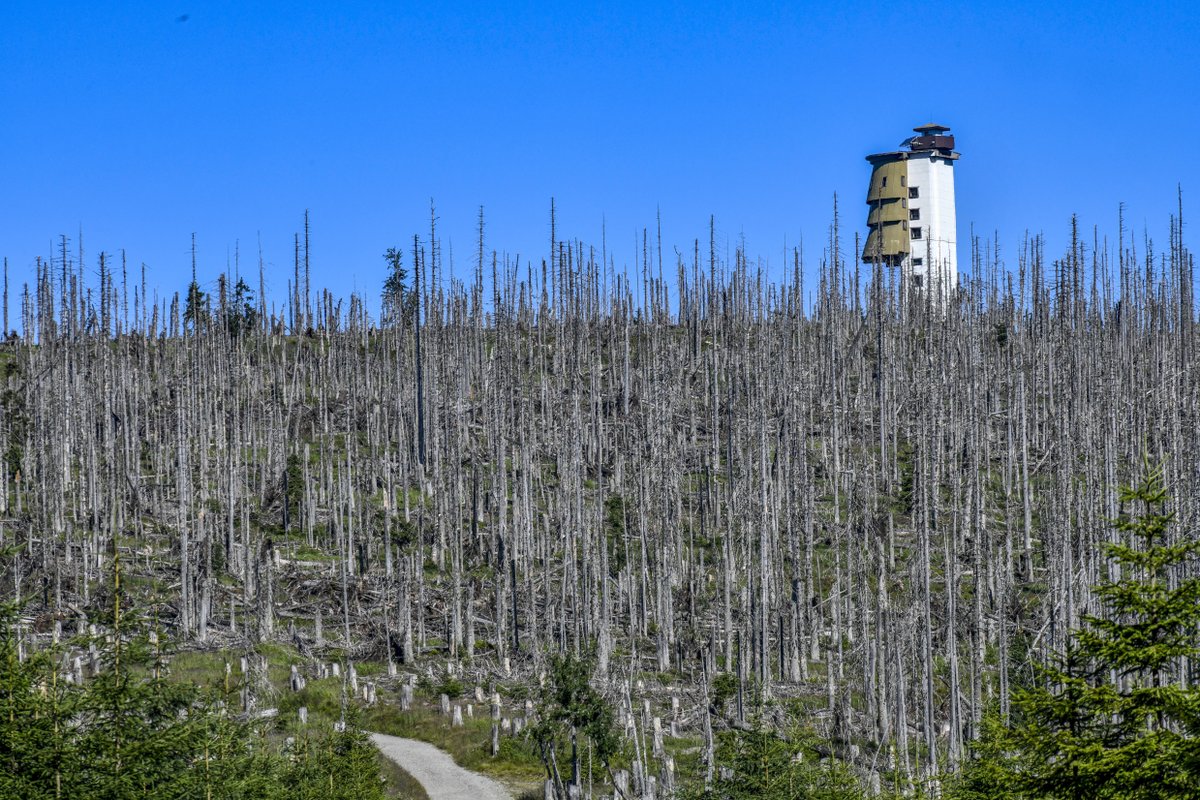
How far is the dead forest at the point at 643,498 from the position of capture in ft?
116

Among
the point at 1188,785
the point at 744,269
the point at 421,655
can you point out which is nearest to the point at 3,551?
the point at 1188,785

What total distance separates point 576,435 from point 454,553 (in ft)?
20.2

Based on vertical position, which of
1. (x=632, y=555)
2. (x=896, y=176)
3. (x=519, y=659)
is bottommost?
(x=519, y=659)

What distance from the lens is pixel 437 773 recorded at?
89.5 feet

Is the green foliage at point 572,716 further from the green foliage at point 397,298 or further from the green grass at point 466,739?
the green foliage at point 397,298

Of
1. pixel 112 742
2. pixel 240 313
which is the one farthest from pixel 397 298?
pixel 112 742

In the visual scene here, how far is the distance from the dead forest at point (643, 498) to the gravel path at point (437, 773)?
5160 millimetres

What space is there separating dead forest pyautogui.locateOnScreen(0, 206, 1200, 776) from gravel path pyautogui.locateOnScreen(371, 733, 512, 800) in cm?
516

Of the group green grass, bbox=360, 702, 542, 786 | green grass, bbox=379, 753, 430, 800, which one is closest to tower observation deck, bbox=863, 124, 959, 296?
green grass, bbox=360, 702, 542, 786

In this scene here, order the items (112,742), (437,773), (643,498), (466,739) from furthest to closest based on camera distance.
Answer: (643,498), (466,739), (437,773), (112,742)

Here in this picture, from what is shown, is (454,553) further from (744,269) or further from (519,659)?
(744,269)

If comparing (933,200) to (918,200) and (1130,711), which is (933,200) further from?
(1130,711)

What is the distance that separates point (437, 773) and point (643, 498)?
15575 millimetres

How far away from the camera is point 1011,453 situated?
46781 millimetres
